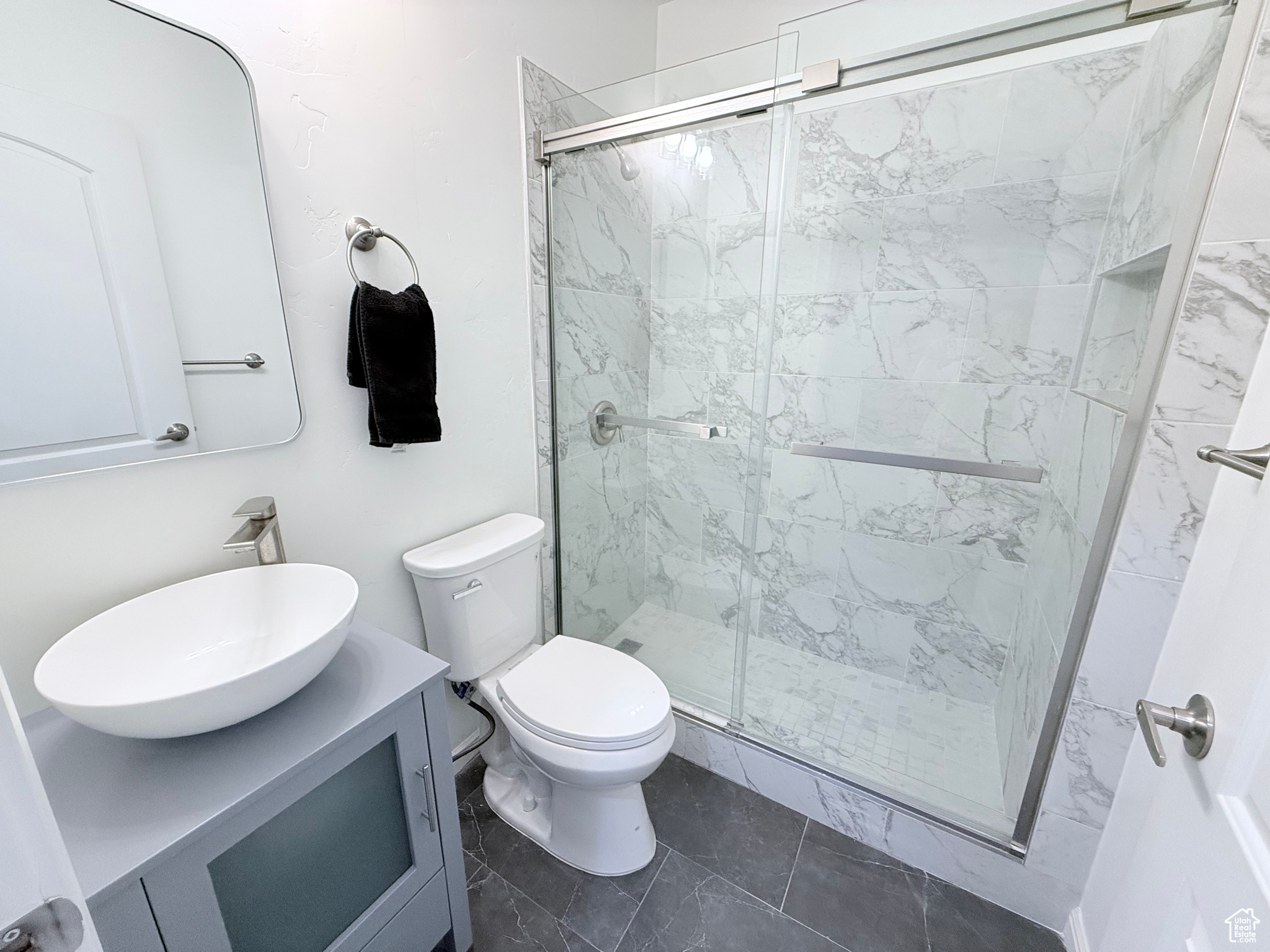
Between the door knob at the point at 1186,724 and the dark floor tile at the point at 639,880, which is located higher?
the door knob at the point at 1186,724

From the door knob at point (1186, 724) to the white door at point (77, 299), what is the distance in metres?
1.57

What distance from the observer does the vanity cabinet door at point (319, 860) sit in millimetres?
742

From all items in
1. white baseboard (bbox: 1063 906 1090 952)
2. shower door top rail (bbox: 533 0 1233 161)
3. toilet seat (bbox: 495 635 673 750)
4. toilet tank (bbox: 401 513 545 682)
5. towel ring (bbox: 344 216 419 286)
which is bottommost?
white baseboard (bbox: 1063 906 1090 952)

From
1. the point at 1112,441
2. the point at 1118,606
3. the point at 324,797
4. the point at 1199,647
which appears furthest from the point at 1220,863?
the point at 324,797

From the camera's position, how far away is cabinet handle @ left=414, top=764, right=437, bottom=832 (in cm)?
104

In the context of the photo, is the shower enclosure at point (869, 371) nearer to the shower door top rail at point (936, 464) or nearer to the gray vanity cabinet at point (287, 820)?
the shower door top rail at point (936, 464)

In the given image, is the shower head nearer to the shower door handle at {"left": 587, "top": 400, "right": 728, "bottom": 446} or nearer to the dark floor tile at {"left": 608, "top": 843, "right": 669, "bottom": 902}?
the shower door handle at {"left": 587, "top": 400, "right": 728, "bottom": 446}

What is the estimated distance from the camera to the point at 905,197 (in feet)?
5.75

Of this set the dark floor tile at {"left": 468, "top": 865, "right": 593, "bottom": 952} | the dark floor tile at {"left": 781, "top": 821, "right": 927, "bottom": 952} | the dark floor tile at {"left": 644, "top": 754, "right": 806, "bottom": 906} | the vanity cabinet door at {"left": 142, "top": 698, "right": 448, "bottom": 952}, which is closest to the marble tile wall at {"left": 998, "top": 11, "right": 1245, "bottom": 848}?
the dark floor tile at {"left": 781, "top": 821, "right": 927, "bottom": 952}

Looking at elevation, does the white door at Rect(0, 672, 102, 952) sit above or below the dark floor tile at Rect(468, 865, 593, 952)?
above

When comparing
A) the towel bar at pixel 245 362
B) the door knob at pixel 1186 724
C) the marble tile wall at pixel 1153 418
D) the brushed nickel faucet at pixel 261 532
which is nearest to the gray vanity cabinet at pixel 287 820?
the brushed nickel faucet at pixel 261 532

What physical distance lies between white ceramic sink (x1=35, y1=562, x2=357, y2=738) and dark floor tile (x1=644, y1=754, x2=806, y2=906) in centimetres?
115

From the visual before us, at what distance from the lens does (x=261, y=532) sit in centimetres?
103

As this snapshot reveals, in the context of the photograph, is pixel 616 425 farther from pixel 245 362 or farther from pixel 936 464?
pixel 245 362
